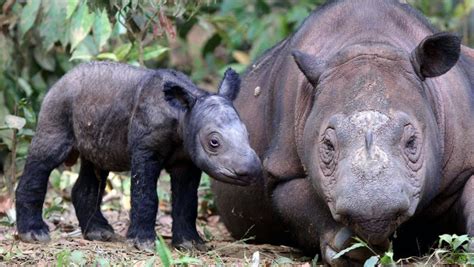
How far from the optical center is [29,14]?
1027 centimetres

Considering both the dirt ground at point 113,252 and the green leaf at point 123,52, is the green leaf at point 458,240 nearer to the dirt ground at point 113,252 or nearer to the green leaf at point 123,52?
the dirt ground at point 113,252

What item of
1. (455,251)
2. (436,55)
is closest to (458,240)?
(455,251)

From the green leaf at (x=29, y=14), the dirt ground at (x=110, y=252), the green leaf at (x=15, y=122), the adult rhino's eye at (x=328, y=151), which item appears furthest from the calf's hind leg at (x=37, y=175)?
the green leaf at (x=29, y=14)

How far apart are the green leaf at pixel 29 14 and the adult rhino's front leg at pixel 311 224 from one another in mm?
3220

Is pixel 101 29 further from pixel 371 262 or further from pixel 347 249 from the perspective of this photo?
pixel 371 262

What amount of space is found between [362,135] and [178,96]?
4.02 ft

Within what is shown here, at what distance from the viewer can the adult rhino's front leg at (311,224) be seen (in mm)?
7070

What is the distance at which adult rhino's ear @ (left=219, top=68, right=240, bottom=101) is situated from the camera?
756cm

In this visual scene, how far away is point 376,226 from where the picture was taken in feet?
21.5

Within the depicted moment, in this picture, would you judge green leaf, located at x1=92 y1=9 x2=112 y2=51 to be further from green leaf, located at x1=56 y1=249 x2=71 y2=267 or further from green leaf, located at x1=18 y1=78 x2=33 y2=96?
green leaf, located at x1=56 y1=249 x2=71 y2=267

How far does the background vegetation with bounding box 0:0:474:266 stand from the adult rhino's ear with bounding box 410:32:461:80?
1561 mm

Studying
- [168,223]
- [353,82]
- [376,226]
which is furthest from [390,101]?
[168,223]

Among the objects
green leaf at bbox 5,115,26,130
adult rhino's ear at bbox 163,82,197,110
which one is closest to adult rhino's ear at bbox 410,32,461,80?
adult rhino's ear at bbox 163,82,197,110

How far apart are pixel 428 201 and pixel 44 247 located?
88.1 inches
